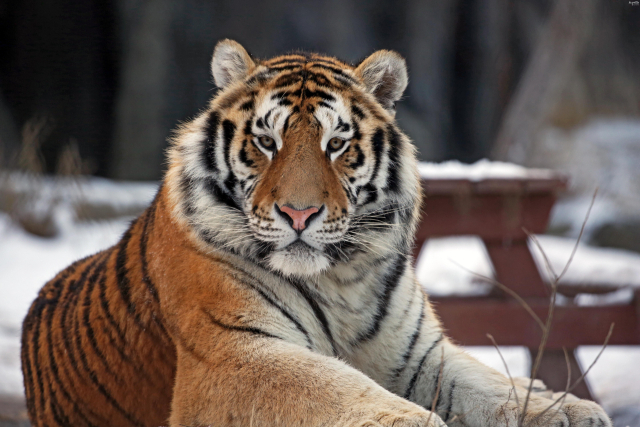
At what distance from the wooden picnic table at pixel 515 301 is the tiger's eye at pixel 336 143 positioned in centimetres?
149

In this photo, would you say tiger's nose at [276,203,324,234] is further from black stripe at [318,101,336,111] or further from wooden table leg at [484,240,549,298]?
wooden table leg at [484,240,549,298]

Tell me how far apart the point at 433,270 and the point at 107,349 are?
3.77m

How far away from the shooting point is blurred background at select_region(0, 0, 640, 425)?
17.6ft

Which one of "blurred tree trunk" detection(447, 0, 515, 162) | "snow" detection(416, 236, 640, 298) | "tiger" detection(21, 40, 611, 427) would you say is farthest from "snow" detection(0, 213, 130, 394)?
"blurred tree trunk" detection(447, 0, 515, 162)

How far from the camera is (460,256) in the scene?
5793mm

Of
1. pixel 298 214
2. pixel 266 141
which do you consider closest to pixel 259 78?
pixel 266 141

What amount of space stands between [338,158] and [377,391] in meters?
0.57

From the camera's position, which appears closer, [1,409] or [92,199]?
[1,409]

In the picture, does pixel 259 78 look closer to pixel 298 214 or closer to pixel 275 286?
pixel 298 214

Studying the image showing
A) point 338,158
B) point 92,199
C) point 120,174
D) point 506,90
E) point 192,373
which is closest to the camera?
point 192,373

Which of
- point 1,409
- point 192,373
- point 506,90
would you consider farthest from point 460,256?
point 192,373

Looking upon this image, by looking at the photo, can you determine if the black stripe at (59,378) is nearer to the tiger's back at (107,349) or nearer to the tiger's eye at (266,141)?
the tiger's back at (107,349)

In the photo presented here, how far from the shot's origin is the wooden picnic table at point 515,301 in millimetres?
3037

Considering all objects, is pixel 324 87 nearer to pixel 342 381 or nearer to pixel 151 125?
pixel 342 381
